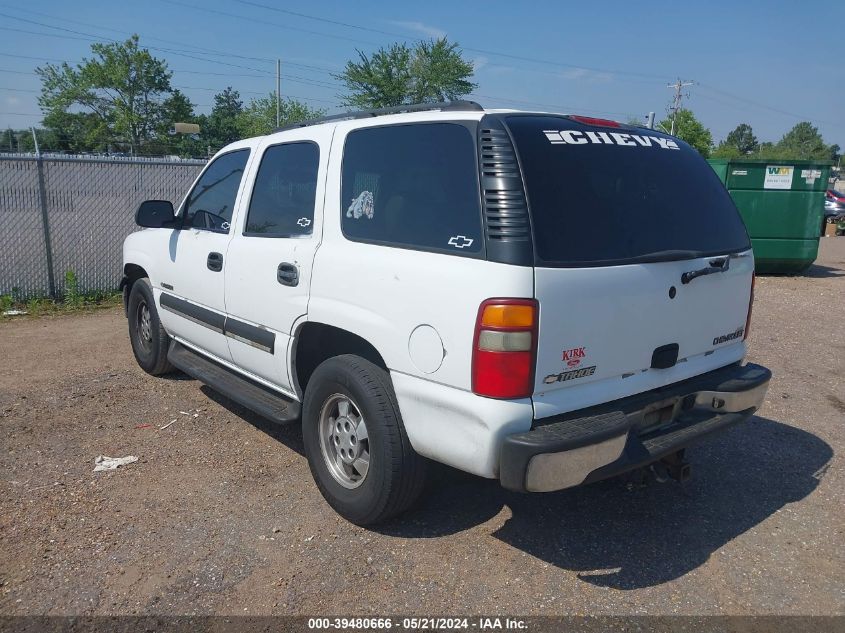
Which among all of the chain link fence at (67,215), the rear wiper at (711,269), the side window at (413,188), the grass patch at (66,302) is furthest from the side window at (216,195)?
the chain link fence at (67,215)

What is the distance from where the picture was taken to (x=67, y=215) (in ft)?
29.9

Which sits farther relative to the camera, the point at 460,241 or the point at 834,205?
the point at 834,205

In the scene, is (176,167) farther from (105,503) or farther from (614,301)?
(614,301)

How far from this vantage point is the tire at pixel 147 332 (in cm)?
565

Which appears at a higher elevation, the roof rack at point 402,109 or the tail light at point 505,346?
the roof rack at point 402,109

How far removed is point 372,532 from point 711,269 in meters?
2.16

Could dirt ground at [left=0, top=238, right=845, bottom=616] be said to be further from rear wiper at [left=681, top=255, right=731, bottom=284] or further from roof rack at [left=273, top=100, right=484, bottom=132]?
roof rack at [left=273, top=100, right=484, bottom=132]

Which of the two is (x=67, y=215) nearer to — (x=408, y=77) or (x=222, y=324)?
(x=222, y=324)

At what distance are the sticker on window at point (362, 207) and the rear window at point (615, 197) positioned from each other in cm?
85

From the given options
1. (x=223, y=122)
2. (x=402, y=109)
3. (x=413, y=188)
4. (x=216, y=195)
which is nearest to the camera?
(x=413, y=188)

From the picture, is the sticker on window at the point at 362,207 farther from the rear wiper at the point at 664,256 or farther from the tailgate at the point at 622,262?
the rear wiper at the point at 664,256

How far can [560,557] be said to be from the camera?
3285 mm

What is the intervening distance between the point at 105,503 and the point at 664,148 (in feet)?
11.8

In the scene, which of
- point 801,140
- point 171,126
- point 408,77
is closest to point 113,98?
point 171,126
